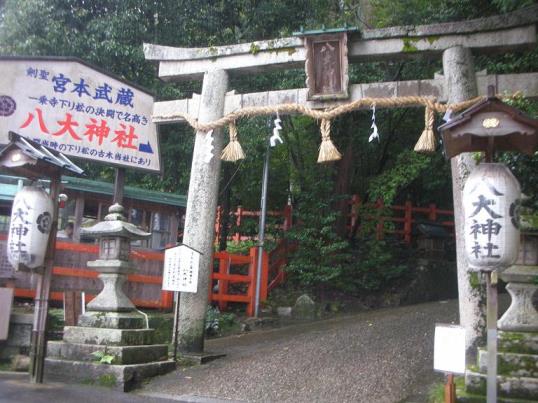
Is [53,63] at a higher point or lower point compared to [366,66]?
lower

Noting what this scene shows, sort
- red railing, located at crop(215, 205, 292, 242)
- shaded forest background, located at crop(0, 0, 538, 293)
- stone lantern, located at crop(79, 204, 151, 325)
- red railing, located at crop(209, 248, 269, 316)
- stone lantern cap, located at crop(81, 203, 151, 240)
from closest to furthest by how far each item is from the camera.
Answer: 1. stone lantern, located at crop(79, 204, 151, 325)
2. stone lantern cap, located at crop(81, 203, 151, 240)
3. shaded forest background, located at crop(0, 0, 538, 293)
4. red railing, located at crop(209, 248, 269, 316)
5. red railing, located at crop(215, 205, 292, 242)

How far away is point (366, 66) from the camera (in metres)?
14.1

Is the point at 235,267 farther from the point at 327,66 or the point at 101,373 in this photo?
the point at 101,373

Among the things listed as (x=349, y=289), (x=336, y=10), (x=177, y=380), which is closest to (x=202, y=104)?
(x=177, y=380)

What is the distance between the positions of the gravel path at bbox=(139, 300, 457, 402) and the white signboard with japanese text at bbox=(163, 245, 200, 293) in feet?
3.99

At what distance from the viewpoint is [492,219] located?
5102 millimetres

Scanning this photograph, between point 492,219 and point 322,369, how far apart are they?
144 inches

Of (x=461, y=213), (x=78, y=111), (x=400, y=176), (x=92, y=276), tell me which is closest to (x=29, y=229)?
(x=78, y=111)

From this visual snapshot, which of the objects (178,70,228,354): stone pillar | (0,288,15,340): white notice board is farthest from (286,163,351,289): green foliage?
(0,288,15,340): white notice board

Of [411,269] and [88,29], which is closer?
[88,29]

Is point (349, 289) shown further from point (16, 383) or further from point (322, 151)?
point (16, 383)

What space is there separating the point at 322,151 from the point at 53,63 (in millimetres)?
4555

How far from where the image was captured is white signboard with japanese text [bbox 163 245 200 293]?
833cm

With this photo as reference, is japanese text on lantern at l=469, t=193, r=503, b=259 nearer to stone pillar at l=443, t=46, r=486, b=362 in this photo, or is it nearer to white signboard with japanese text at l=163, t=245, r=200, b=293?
stone pillar at l=443, t=46, r=486, b=362
